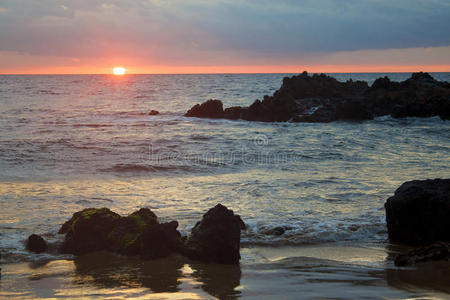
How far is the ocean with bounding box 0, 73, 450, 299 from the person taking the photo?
5336 millimetres

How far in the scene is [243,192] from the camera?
1078 centimetres

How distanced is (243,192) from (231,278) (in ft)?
17.6

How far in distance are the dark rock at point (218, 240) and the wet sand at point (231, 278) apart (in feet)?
0.49

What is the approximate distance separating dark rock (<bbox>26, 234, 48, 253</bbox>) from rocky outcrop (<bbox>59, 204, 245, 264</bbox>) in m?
0.28

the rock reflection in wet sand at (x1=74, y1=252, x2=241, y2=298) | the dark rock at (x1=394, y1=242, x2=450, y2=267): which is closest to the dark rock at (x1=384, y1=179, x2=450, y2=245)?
the dark rock at (x1=394, y1=242, x2=450, y2=267)

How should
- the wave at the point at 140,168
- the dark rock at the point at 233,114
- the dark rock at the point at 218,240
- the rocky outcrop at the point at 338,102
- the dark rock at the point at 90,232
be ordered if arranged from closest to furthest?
the dark rock at the point at 218,240 < the dark rock at the point at 90,232 < the wave at the point at 140,168 < the rocky outcrop at the point at 338,102 < the dark rock at the point at 233,114

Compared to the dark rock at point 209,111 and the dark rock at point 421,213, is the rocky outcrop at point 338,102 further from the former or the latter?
the dark rock at point 421,213

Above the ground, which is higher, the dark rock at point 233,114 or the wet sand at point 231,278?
the dark rock at point 233,114

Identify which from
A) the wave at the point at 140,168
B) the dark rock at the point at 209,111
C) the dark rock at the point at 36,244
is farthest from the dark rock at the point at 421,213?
the dark rock at the point at 209,111

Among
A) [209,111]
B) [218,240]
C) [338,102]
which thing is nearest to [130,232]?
[218,240]

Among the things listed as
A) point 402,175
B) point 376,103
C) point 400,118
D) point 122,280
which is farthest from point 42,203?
point 376,103

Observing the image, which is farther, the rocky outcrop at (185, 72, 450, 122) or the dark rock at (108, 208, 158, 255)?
the rocky outcrop at (185, 72, 450, 122)

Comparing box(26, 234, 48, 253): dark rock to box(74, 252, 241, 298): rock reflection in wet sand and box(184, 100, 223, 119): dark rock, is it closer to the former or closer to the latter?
box(74, 252, 241, 298): rock reflection in wet sand

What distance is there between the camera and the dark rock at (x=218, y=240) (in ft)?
19.8
